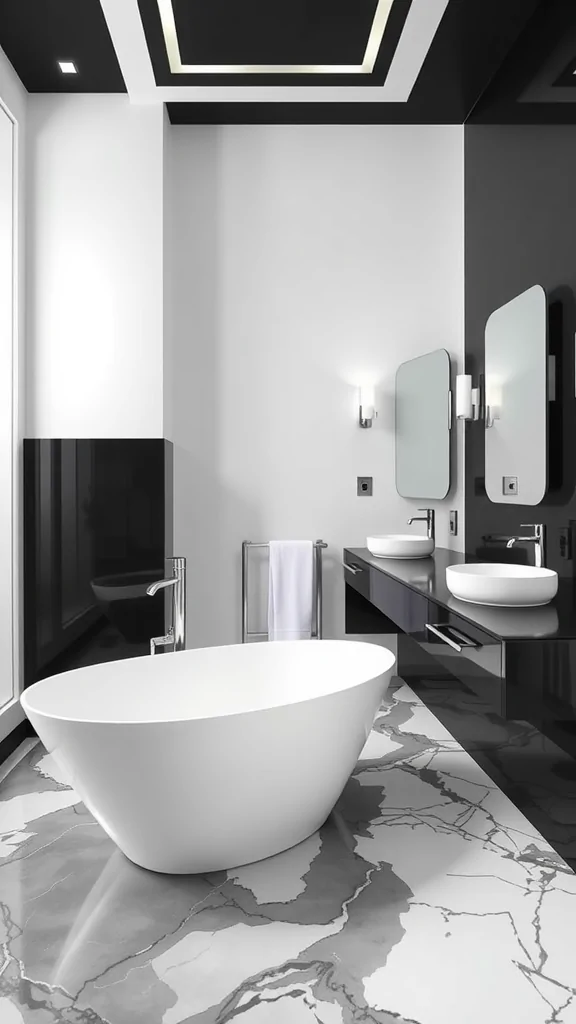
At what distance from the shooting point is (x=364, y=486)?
3896mm

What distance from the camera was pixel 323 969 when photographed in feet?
5.41

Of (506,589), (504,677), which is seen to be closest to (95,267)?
(506,589)

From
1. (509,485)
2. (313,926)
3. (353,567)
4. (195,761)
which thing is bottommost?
(313,926)

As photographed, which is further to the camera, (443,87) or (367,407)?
(367,407)

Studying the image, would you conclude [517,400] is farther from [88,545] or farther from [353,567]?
[88,545]

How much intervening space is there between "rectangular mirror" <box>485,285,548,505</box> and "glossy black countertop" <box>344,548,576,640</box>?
0.43m

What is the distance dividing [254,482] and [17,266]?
5.06ft

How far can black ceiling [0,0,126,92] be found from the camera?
2799 millimetres

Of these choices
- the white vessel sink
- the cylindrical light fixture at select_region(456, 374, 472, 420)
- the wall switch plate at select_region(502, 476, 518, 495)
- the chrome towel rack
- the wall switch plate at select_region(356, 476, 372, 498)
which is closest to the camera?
the white vessel sink

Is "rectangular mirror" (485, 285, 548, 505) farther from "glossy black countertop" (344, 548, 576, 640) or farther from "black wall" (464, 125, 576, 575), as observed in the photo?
"glossy black countertop" (344, 548, 576, 640)

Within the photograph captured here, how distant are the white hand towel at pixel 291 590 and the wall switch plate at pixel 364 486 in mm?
414

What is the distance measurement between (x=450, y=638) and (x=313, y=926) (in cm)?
83

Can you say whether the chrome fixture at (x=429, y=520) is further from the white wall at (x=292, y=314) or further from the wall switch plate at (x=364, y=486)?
the wall switch plate at (x=364, y=486)

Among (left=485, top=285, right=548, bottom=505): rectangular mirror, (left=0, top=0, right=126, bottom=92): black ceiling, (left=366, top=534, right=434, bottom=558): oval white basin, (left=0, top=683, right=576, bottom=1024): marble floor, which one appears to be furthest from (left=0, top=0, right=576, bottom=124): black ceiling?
(left=0, top=683, right=576, bottom=1024): marble floor
